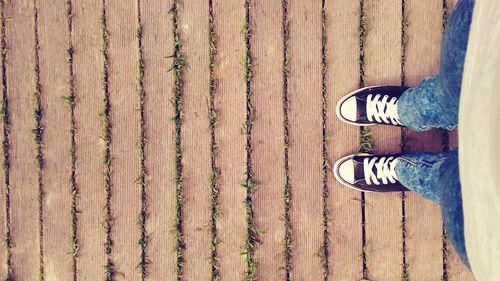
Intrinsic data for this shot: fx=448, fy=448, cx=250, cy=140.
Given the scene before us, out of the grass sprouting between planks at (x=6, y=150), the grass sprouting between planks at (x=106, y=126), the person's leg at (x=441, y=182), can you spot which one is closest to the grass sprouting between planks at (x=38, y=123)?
the grass sprouting between planks at (x=6, y=150)

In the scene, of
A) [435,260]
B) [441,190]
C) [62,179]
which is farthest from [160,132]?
[435,260]

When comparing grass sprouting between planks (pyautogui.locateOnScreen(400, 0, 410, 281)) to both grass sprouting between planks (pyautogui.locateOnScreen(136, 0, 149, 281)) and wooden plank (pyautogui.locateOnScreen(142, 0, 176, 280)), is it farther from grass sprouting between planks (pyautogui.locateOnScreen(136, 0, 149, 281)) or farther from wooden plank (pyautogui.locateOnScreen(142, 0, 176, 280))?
grass sprouting between planks (pyautogui.locateOnScreen(136, 0, 149, 281))

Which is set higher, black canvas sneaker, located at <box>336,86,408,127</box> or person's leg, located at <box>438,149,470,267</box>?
black canvas sneaker, located at <box>336,86,408,127</box>

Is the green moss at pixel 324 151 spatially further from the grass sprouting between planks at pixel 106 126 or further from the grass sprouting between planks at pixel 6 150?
the grass sprouting between planks at pixel 6 150

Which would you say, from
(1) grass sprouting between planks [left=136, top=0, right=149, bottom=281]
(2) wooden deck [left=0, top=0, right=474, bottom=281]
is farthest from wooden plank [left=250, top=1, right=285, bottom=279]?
(1) grass sprouting between planks [left=136, top=0, right=149, bottom=281]

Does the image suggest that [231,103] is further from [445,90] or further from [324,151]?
[445,90]

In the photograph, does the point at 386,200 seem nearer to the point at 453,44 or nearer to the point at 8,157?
the point at 453,44

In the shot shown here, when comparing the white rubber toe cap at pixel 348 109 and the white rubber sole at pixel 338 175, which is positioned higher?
the white rubber toe cap at pixel 348 109
